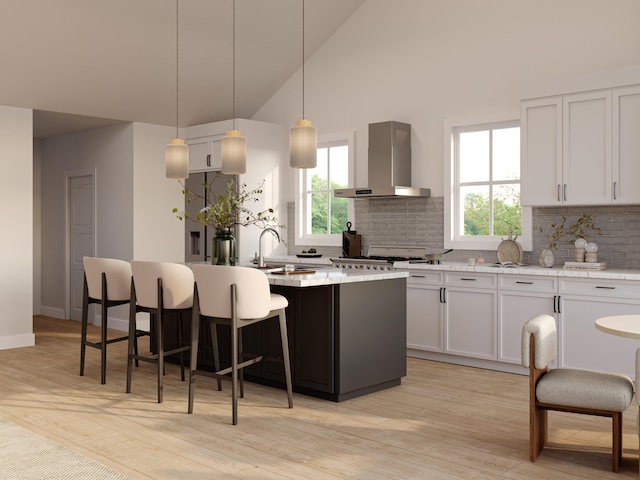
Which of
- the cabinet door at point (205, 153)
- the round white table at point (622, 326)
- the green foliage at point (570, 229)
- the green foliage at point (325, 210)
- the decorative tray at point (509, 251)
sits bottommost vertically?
the round white table at point (622, 326)

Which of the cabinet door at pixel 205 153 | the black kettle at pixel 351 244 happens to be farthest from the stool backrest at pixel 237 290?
the cabinet door at pixel 205 153

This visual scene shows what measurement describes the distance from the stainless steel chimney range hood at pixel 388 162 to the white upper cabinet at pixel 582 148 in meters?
1.40

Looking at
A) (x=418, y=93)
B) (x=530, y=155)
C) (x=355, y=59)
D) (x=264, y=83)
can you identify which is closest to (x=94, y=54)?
(x=264, y=83)

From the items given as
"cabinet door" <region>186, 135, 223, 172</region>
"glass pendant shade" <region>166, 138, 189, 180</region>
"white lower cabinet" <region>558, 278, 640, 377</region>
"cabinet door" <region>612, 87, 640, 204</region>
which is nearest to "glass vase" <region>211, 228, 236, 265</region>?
"glass pendant shade" <region>166, 138, 189, 180</region>

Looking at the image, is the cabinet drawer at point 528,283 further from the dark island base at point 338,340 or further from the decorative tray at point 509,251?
the dark island base at point 338,340

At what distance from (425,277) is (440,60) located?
2221 mm

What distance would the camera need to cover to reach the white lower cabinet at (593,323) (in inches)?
200

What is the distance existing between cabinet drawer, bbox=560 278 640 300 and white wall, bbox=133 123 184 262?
4848 mm

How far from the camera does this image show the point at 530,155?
575cm

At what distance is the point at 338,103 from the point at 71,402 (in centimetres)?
449

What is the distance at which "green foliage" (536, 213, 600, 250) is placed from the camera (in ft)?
19.1

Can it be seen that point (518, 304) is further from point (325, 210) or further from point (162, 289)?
point (325, 210)

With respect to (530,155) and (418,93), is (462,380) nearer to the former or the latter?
(530,155)

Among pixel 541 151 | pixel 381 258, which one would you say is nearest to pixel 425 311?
pixel 381 258
